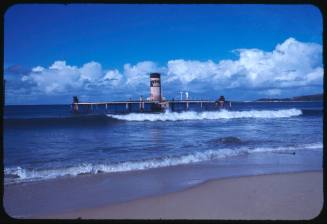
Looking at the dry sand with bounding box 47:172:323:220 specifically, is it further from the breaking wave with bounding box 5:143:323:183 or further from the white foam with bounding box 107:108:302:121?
the white foam with bounding box 107:108:302:121

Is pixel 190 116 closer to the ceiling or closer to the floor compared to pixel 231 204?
closer to the floor

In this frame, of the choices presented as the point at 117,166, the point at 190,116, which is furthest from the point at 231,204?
the point at 190,116

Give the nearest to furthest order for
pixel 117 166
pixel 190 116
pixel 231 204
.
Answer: pixel 231 204 < pixel 117 166 < pixel 190 116

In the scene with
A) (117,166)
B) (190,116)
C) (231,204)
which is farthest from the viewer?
(190,116)

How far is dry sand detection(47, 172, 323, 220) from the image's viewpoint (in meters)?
3.87

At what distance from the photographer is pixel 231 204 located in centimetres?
425

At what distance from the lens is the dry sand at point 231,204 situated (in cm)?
387

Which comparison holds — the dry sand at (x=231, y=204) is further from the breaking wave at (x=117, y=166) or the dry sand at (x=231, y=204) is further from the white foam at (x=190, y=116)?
the white foam at (x=190, y=116)

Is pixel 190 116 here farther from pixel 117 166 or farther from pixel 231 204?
pixel 231 204

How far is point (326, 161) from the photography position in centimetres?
194

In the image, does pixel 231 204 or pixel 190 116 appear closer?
pixel 231 204

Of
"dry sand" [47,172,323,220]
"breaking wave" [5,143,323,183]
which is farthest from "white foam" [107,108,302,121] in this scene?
"dry sand" [47,172,323,220]
